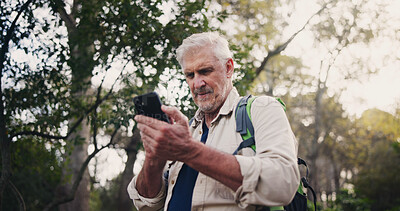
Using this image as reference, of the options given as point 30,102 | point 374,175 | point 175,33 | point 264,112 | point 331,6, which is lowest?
point 374,175

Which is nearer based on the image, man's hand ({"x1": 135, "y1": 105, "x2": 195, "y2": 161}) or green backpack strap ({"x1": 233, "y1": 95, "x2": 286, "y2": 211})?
man's hand ({"x1": 135, "y1": 105, "x2": 195, "y2": 161})

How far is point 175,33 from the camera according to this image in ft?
15.0

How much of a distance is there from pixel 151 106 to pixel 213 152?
406mm

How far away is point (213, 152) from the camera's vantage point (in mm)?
1572

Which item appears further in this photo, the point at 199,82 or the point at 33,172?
the point at 33,172

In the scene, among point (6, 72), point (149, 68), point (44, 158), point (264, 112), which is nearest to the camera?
point (264, 112)

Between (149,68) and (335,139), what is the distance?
2327 centimetres

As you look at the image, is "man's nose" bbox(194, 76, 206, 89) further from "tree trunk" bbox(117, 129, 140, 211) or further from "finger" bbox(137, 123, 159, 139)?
"tree trunk" bbox(117, 129, 140, 211)

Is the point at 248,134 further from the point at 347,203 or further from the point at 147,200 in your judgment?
the point at 347,203

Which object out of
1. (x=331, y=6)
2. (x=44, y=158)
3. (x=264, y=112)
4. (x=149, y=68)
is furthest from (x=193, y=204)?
(x=331, y=6)

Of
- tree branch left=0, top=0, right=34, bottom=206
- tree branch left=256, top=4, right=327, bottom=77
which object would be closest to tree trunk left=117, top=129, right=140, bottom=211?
tree branch left=256, top=4, right=327, bottom=77

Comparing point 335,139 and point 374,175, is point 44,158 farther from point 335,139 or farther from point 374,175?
point 335,139

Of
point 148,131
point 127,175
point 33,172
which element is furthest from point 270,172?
point 127,175

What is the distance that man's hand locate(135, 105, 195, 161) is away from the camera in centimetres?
152
